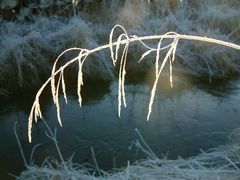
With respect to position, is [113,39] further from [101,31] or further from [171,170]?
[171,170]

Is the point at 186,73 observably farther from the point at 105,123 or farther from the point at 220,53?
the point at 105,123

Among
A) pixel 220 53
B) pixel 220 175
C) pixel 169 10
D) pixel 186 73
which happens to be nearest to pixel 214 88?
pixel 186 73

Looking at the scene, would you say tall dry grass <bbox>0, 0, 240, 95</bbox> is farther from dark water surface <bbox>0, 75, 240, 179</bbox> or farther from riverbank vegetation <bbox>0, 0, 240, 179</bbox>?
dark water surface <bbox>0, 75, 240, 179</bbox>

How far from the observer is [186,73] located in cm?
529

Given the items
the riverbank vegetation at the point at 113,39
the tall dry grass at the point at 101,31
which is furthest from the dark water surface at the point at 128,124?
the tall dry grass at the point at 101,31

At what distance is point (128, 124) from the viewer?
13.0ft

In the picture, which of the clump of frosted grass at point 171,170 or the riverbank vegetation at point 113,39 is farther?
the riverbank vegetation at point 113,39

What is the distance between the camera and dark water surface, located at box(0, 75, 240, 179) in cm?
356

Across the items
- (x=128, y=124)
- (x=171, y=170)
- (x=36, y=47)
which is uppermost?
(x=36, y=47)

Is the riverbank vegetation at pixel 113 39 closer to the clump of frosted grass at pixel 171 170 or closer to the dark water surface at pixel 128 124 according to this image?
the dark water surface at pixel 128 124

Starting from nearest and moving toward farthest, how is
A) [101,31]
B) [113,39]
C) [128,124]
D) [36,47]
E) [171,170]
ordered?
[171,170], [128,124], [36,47], [113,39], [101,31]

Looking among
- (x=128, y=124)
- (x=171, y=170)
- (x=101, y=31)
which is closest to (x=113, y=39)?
(x=101, y=31)

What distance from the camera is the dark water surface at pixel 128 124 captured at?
356cm

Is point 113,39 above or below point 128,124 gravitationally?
above
